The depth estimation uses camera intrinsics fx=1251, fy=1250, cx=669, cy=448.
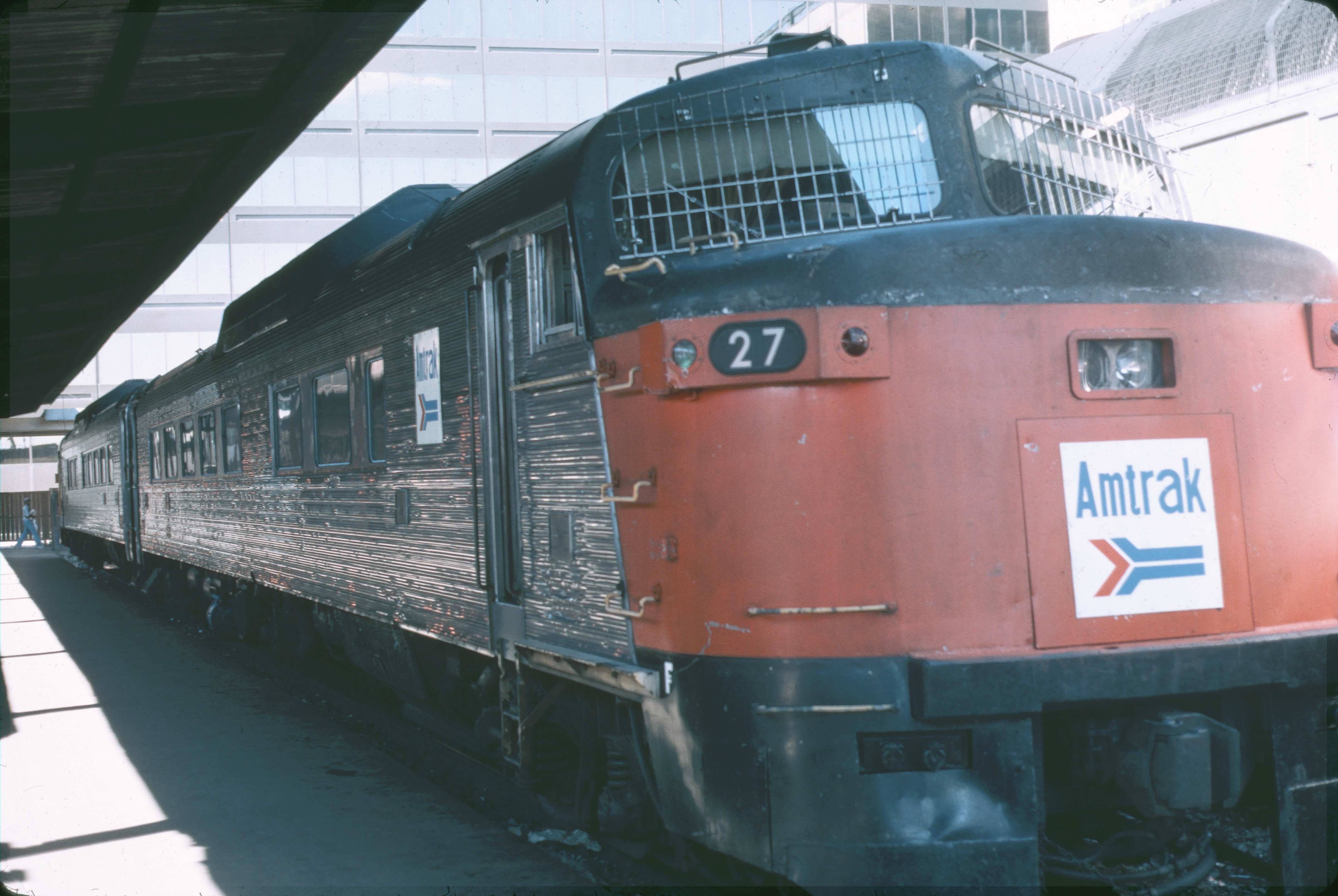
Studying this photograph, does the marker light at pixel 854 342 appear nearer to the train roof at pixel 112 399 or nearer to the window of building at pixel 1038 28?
the train roof at pixel 112 399

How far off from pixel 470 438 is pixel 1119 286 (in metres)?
2.95

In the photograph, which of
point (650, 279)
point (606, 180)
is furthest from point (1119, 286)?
point (606, 180)

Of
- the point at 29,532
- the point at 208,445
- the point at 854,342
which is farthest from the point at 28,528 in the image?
the point at 854,342

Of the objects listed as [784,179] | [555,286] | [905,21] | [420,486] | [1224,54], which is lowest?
[420,486]

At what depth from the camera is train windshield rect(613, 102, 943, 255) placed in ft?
13.8

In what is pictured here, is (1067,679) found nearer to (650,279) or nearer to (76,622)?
(650,279)

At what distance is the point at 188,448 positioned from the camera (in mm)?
13672

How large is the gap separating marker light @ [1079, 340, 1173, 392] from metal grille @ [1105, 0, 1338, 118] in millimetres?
10367

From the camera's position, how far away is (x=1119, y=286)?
374 centimetres

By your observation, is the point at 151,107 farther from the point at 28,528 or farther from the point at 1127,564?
the point at 28,528

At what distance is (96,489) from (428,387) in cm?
1902

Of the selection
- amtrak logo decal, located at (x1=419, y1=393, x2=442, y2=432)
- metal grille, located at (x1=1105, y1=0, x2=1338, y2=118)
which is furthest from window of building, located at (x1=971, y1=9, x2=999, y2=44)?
amtrak logo decal, located at (x1=419, y1=393, x2=442, y2=432)

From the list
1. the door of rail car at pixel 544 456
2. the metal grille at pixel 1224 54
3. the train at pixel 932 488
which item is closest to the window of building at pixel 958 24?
the metal grille at pixel 1224 54

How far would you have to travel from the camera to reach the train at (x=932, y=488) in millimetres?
3635
